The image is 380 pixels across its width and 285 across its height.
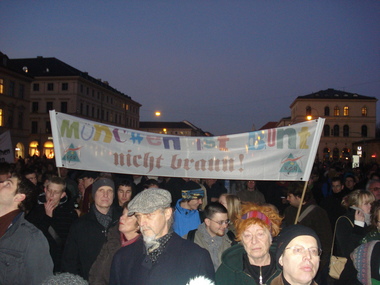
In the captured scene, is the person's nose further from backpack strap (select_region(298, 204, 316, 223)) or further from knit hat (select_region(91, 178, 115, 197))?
backpack strap (select_region(298, 204, 316, 223))

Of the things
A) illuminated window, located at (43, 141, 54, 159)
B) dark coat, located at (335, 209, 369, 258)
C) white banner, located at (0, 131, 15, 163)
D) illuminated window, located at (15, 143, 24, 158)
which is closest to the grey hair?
dark coat, located at (335, 209, 369, 258)

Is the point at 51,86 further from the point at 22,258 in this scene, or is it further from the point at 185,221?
the point at 22,258

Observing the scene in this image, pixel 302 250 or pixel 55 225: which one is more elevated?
pixel 302 250

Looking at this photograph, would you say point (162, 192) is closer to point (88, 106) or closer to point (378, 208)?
point (378, 208)

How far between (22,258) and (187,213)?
2783mm

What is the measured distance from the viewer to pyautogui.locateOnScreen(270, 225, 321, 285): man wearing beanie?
8.02 ft

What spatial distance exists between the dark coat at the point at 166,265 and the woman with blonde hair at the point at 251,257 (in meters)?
0.45

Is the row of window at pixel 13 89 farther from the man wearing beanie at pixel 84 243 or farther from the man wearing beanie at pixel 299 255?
the man wearing beanie at pixel 299 255

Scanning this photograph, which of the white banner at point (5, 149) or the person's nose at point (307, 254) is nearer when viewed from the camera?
the person's nose at point (307, 254)

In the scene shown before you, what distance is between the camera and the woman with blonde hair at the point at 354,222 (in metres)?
4.55

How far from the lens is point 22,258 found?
9.24 ft

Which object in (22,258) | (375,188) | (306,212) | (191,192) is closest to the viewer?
(22,258)

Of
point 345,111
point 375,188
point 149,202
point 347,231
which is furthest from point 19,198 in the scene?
point 345,111

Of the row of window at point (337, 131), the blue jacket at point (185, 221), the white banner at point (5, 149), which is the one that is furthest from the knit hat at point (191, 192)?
the row of window at point (337, 131)
